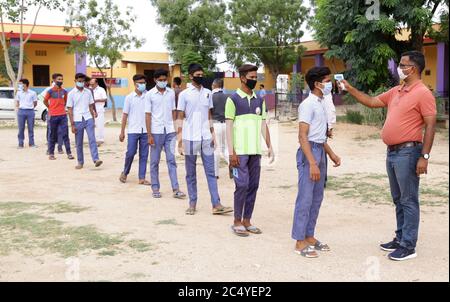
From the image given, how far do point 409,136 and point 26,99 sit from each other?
1079 centimetres

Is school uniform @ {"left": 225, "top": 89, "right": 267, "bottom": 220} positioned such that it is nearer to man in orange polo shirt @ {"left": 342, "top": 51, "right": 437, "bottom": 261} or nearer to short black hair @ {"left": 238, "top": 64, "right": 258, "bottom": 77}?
short black hair @ {"left": 238, "top": 64, "right": 258, "bottom": 77}

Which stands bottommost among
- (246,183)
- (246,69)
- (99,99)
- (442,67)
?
(246,183)

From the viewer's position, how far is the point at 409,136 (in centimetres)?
458

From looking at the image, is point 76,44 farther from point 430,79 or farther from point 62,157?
point 430,79

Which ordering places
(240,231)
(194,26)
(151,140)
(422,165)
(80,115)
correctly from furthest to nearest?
(194,26), (80,115), (151,140), (240,231), (422,165)

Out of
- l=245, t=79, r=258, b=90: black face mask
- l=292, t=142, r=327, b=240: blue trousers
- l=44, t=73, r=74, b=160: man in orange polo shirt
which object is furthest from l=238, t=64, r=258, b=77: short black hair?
l=44, t=73, r=74, b=160: man in orange polo shirt

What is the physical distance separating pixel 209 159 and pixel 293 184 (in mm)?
2476

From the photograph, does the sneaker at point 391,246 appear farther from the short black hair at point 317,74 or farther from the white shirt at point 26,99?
the white shirt at point 26,99

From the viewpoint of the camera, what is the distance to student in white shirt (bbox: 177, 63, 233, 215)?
250 inches

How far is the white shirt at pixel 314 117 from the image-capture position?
Answer: 4.73 meters

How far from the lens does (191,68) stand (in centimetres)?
642

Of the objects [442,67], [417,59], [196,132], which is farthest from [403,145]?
[442,67]

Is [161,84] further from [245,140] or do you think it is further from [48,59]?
[48,59]

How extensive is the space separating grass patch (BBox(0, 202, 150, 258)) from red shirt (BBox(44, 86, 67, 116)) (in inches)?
194
